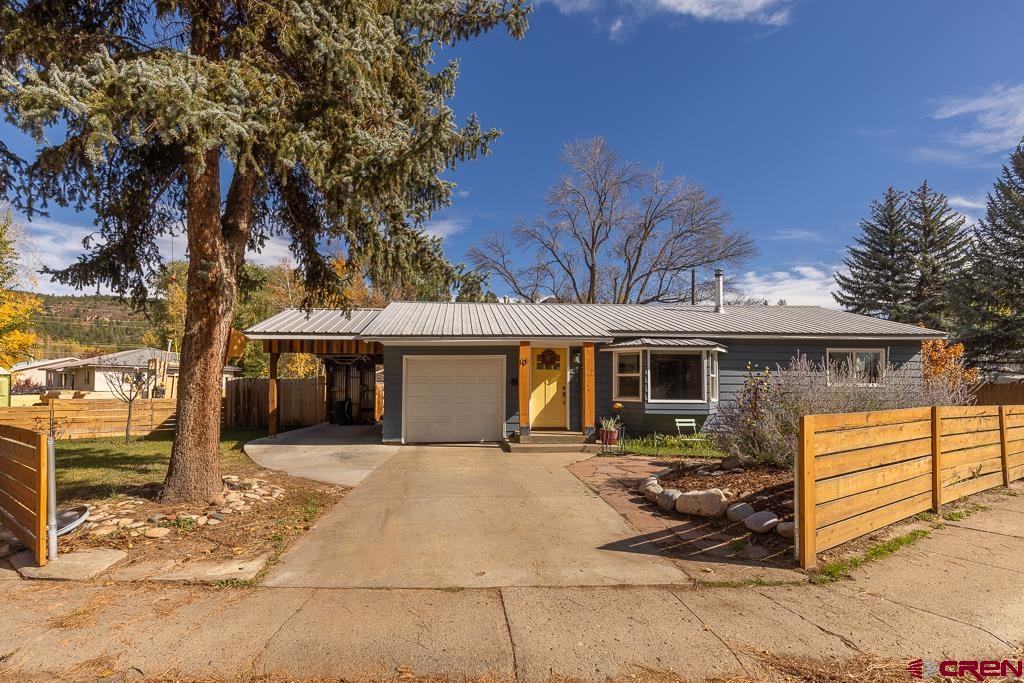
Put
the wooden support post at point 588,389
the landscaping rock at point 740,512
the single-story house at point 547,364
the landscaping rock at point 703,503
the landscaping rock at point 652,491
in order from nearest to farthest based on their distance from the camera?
the landscaping rock at point 740,512
the landscaping rock at point 703,503
the landscaping rock at point 652,491
the wooden support post at point 588,389
the single-story house at point 547,364

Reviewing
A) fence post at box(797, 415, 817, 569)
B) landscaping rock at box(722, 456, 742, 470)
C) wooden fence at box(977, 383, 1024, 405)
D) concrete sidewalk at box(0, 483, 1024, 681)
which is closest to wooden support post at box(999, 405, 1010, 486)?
landscaping rock at box(722, 456, 742, 470)

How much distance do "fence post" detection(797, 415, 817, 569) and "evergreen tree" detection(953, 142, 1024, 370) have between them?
21.7 metres

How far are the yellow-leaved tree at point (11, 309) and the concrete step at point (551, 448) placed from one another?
69.2 ft

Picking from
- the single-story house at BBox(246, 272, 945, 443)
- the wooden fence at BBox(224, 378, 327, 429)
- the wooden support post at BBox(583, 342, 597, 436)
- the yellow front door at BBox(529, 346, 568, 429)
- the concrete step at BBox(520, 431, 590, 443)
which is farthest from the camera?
the wooden fence at BBox(224, 378, 327, 429)

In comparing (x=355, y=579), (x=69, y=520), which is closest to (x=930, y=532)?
(x=355, y=579)

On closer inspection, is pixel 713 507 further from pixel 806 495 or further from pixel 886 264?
pixel 886 264

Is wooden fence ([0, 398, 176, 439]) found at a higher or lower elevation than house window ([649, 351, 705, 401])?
lower

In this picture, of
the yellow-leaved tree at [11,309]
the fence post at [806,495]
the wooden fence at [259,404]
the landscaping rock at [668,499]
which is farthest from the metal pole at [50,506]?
the yellow-leaved tree at [11,309]

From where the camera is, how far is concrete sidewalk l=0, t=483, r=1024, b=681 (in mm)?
2920

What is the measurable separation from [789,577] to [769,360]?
34.3ft

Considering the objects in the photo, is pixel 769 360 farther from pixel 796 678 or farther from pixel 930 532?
pixel 796 678

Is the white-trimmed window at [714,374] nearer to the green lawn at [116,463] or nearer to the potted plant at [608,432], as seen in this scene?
the potted plant at [608,432]

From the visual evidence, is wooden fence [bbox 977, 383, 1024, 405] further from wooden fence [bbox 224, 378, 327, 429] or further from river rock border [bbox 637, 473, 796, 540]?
wooden fence [bbox 224, 378, 327, 429]

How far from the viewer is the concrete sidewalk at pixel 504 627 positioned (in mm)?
2920
